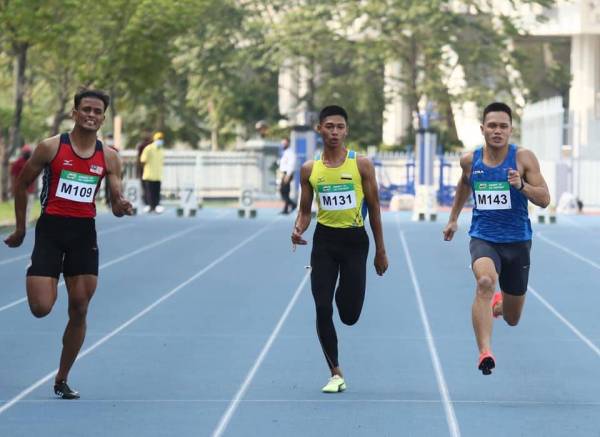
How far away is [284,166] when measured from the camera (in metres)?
36.5

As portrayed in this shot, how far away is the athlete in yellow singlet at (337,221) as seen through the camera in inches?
406

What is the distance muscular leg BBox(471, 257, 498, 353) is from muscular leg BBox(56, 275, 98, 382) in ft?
7.60

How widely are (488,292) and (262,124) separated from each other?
1750 inches

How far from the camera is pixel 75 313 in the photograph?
998 centimetres

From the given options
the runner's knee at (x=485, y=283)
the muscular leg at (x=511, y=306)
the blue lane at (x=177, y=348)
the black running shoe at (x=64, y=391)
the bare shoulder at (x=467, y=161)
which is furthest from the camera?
the muscular leg at (x=511, y=306)

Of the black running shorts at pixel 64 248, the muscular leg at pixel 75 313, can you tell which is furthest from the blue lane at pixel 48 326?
the black running shorts at pixel 64 248

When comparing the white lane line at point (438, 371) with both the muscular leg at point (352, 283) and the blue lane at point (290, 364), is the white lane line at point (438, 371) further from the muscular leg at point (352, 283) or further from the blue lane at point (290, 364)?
the muscular leg at point (352, 283)

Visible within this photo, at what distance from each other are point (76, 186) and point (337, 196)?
1.58 m

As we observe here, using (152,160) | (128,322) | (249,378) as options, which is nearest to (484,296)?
(249,378)

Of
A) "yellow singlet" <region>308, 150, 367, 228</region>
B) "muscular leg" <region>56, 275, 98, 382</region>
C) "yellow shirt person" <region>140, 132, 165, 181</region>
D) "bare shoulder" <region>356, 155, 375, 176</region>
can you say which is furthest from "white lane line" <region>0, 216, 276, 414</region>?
"yellow shirt person" <region>140, 132, 165, 181</region>

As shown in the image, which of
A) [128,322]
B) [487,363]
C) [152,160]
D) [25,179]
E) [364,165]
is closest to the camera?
[487,363]

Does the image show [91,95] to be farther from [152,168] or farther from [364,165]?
[152,168]

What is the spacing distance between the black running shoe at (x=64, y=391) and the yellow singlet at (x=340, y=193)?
184cm

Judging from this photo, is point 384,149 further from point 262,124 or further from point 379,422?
point 379,422
